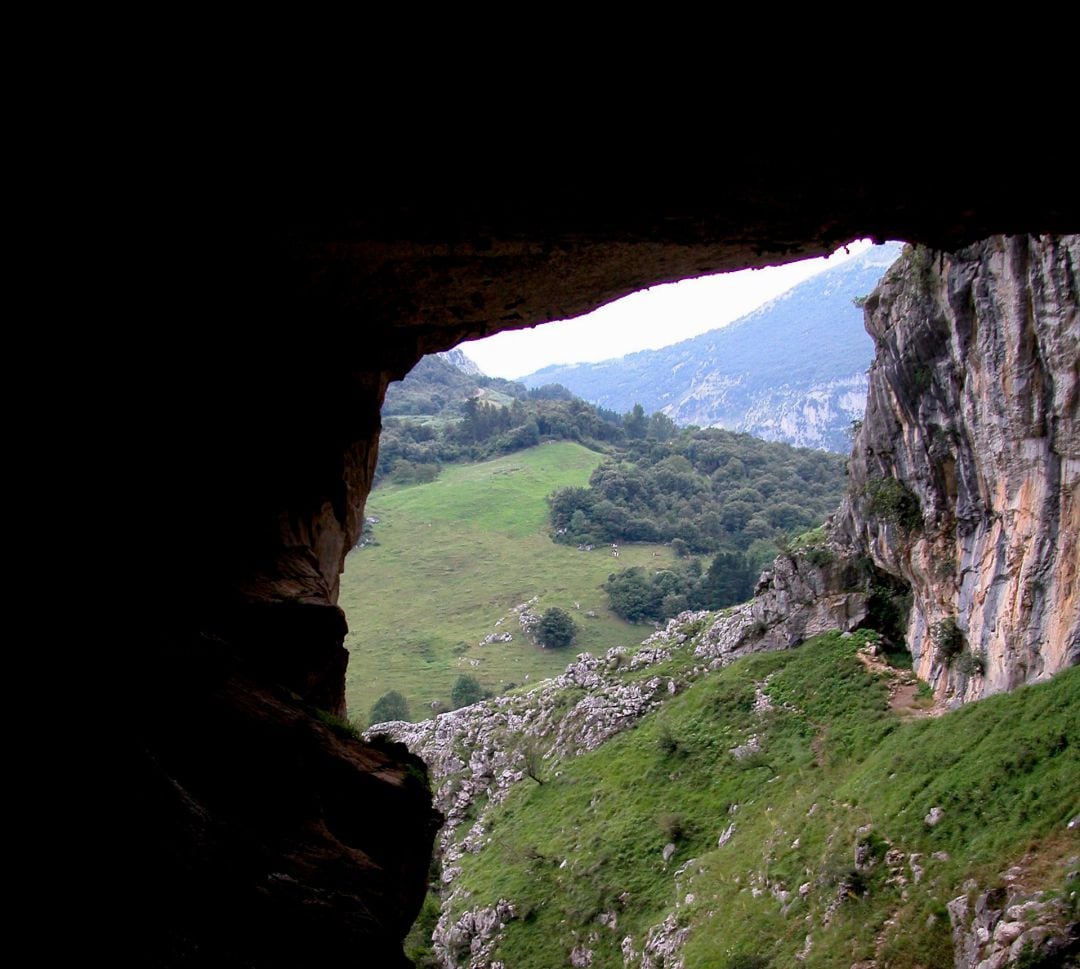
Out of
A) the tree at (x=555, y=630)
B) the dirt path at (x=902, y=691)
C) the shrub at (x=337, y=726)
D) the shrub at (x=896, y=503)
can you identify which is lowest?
the tree at (x=555, y=630)

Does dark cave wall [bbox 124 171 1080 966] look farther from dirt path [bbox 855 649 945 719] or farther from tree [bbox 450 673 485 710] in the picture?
tree [bbox 450 673 485 710]

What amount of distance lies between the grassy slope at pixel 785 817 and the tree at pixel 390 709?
91.6 ft

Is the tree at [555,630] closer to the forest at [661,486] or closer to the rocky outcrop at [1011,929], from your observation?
the forest at [661,486]

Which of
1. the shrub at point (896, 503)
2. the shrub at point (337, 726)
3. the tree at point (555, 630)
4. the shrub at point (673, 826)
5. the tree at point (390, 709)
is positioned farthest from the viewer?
the tree at point (555, 630)

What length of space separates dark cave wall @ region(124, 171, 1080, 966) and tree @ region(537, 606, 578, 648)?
71853 millimetres

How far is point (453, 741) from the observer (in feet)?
164

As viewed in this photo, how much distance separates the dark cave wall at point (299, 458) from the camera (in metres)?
7.23

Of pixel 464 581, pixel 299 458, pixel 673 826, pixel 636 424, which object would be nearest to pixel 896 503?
pixel 673 826

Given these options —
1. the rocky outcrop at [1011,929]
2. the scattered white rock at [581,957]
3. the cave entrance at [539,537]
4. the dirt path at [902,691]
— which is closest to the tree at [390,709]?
the cave entrance at [539,537]

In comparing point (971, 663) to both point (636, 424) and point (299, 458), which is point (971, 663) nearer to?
point (299, 458)

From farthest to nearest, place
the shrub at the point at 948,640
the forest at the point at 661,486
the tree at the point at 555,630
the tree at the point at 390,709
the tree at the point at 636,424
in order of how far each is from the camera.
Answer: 1. the tree at the point at 636,424
2. the forest at the point at 661,486
3. the tree at the point at 555,630
4. the tree at the point at 390,709
5. the shrub at the point at 948,640

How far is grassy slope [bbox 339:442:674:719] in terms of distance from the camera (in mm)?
79438

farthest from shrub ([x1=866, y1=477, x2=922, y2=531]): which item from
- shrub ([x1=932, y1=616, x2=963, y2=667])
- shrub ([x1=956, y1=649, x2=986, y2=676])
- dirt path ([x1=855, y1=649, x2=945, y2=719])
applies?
dirt path ([x1=855, y1=649, x2=945, y2=719])

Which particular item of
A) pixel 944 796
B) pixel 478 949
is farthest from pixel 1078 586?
pixel 478 949
